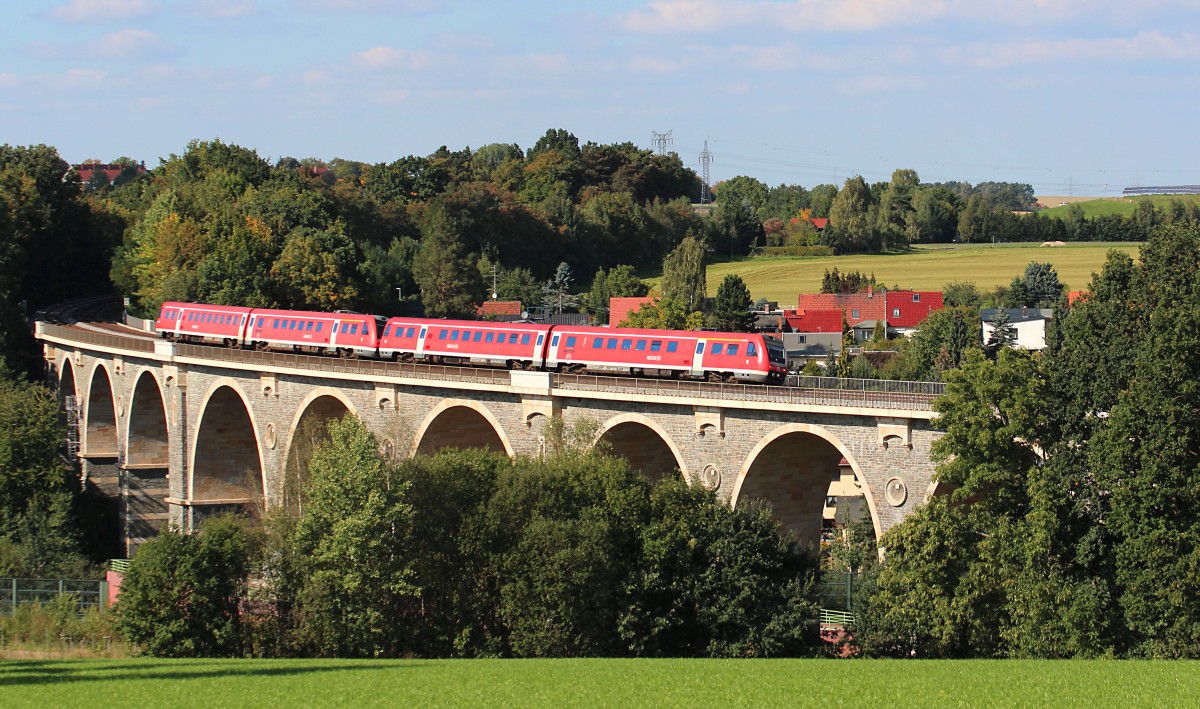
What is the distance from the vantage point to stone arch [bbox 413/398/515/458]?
50906mm

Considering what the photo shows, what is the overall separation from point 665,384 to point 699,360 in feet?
8.90

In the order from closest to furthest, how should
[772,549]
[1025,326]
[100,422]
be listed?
[772,549] < [100,422] < [1025,326]

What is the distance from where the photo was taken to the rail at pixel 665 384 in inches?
1524

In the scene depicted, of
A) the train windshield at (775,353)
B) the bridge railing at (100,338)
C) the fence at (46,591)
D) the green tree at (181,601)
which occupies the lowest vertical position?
the fence at (46,591)

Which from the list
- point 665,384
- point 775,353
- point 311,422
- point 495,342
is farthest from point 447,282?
point 665,384

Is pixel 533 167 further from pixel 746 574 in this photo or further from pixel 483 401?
pixel 746 574

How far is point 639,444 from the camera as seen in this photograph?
46.5 metres

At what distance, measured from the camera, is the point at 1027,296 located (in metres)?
99.4

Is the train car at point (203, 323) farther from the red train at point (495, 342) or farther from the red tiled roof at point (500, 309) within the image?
the red tiled roof at point (500, 309)

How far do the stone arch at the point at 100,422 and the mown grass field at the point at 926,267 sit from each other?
5350 cm

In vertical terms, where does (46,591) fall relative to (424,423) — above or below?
below

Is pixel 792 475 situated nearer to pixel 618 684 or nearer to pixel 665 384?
pixel 665 384

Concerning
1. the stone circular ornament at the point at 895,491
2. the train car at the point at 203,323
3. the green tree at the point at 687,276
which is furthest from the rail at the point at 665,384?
the green tree at the point at 687,276

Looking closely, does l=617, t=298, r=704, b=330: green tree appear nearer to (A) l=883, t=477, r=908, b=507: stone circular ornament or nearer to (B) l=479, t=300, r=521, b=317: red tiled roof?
(B) l=479, t=300, r=521, b=317: red tiled roof
